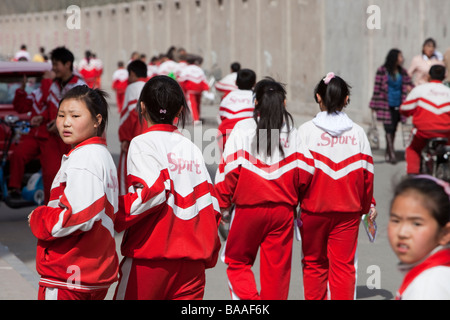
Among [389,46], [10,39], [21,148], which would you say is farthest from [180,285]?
[10,39]

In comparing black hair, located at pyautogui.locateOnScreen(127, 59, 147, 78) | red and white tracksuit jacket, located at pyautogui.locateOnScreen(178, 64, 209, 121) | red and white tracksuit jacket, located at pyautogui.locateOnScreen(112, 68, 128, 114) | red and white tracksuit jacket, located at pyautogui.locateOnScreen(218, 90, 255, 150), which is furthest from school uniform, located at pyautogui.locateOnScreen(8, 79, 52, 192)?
red and white tracksuit jacket, located at pyautogui.locateOnScreen(112, 68, 128, 114)

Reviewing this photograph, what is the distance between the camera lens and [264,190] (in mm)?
6207

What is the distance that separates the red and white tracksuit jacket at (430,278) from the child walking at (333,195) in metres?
3.25

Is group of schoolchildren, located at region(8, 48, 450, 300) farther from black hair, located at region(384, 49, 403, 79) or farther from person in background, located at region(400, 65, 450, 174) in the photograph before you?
black hair, located at region(384, 49, 403, 79)

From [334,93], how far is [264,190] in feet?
2.99

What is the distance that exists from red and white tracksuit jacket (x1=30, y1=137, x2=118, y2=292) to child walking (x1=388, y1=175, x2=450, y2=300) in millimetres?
1546

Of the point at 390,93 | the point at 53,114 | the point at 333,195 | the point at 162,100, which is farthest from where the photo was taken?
the point at 390,93

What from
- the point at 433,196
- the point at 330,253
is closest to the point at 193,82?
the point at 330,253

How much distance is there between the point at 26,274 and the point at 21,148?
276 centimetres

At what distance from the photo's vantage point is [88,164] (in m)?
4.43

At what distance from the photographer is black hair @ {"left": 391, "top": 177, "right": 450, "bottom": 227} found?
332cm

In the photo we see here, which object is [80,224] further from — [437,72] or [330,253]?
[437,72]

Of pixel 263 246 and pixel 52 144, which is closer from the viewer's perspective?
pixel 263 246
